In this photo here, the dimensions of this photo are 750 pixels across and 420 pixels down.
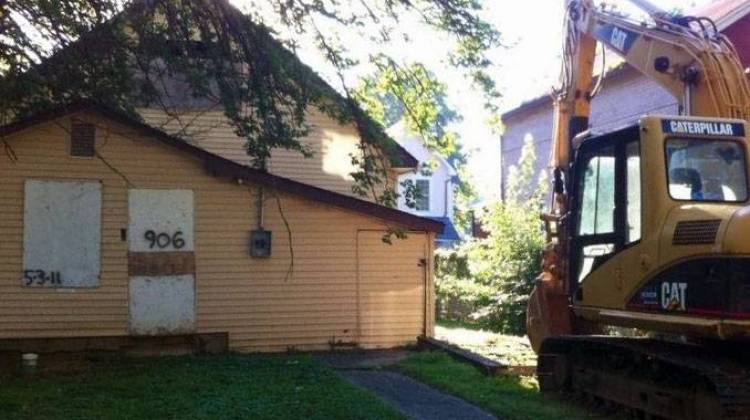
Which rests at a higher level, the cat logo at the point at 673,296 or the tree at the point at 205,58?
the tree at the point at 205,58

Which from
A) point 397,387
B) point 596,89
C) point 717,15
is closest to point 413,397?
point 397,387

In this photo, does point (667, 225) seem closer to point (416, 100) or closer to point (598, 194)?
point (598, 194)

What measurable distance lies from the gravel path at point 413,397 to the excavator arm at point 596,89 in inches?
55.6

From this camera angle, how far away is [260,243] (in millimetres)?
16500

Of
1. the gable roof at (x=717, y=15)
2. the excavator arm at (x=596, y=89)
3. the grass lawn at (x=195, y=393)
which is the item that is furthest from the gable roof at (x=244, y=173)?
the excavator arm at (x=596, y=89)

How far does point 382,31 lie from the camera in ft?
36.6

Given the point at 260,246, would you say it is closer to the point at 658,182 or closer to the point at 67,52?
the point at 67,52

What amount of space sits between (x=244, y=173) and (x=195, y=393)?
5.80 meters

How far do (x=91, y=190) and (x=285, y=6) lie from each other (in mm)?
6402

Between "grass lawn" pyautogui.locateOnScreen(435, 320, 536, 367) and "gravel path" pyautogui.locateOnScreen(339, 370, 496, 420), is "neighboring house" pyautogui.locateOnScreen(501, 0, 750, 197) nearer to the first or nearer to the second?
"grass lawn" pyautogui.locateOnScreen(435, 320, 536, 367)

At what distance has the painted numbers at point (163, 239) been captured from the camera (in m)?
15.9

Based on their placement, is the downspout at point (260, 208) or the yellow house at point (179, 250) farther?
the downspout at point (260, 208)

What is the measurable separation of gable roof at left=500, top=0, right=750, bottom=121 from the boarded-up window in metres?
7.91

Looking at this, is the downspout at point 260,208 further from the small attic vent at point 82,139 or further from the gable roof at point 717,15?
the gable roof at point 717,15
